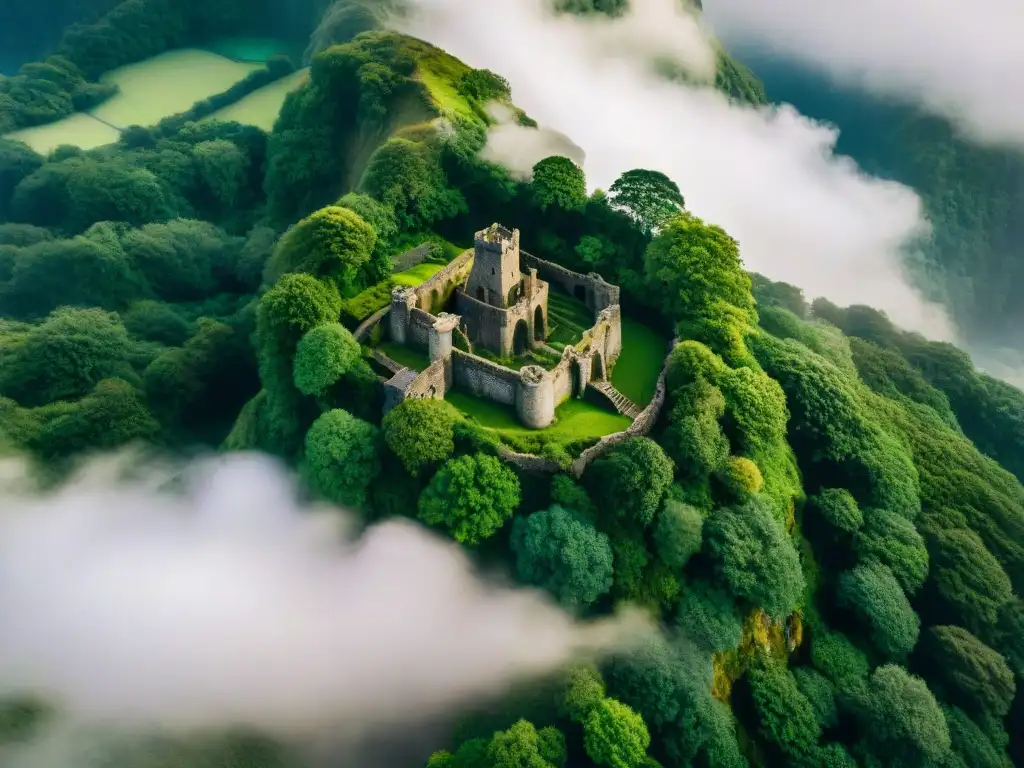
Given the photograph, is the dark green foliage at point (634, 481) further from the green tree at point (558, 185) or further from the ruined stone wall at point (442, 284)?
the green tree at point (558, 185)

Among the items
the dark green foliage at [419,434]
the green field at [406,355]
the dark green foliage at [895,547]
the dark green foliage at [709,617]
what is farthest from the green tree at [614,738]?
the green field at [406,355]

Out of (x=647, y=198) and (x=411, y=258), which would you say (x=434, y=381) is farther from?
(x=647, y=198)

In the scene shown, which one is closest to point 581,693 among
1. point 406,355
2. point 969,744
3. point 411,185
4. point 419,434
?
point 419,434

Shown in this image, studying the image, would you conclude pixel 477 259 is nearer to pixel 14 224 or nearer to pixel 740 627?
pixel 740 627

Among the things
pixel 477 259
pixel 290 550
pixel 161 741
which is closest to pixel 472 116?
pixel 477 259

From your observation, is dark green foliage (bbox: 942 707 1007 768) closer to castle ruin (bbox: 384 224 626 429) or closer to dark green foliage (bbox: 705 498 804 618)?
dark green foliage (bbox: 705 498 804 618)

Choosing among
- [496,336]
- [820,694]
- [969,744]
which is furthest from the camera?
[496,336]

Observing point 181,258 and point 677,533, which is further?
point 181,258

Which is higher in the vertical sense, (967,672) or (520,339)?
(520,339)
